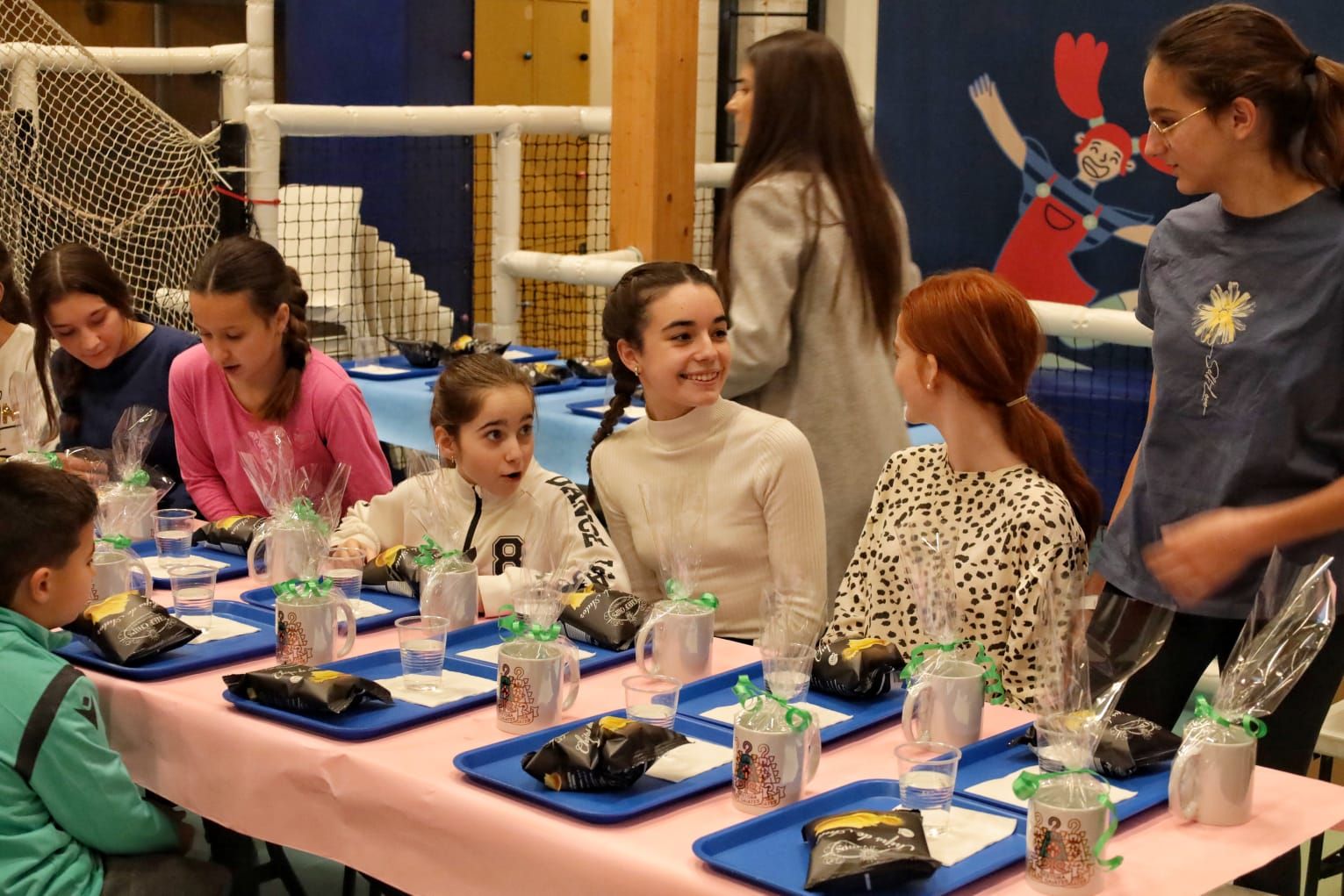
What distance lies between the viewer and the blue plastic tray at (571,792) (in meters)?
2.01

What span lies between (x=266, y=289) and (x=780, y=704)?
205 centimetres

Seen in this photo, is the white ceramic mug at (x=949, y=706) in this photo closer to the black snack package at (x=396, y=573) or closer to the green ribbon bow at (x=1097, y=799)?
the green ribbon bow at (x=1097, y=799)

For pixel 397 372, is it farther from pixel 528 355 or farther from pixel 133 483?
pixel 133 483

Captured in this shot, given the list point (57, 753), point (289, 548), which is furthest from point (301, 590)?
point (57, 753)

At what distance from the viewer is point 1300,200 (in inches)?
101

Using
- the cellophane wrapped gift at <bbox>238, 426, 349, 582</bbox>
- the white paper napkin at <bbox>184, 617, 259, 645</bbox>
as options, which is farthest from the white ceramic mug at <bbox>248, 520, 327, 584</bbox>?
the white paper napkin at <bbox>184, 617, 259, 645</bbox>

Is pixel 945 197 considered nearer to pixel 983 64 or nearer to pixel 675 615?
pixel 983 64

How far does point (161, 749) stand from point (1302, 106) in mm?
2018

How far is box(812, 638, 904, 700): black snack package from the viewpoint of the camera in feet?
8.05

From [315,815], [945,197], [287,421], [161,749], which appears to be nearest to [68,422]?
[287,421]

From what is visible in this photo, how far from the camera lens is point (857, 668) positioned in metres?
2.46

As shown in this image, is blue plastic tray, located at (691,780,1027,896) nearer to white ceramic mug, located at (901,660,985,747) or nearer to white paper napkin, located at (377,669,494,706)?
white ceramic mug, located at (901,660,985,747)

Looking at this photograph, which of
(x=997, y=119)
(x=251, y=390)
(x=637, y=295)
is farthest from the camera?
(x=997, y=119)

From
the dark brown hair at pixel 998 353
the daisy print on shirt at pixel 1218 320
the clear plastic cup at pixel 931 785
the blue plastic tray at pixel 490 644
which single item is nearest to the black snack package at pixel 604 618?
the blue plastic tray at pixel 490 644
